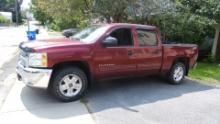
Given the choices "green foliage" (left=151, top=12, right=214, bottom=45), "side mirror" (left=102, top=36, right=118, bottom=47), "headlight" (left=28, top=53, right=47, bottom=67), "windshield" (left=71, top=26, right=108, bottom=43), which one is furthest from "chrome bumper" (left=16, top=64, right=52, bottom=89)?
"green foliage" (left=151, top=12, right=214, bottom=45)

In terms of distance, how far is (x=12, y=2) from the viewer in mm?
91625

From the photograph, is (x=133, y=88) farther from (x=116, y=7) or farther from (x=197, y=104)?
(x=116, y=7)

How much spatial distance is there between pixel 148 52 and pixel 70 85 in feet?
7.32

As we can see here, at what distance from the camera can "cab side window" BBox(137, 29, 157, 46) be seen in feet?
21.7

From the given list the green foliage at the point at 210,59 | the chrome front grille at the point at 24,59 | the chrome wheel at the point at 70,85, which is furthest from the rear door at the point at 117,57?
the green foliage at the point at 210,59

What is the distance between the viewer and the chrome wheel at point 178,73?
7.56 m

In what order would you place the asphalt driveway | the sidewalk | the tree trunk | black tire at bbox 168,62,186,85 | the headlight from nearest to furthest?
the sidewalk
the asphalt driveway
the headlight
black tire at bbox 168,62,186,85
the tree trunk

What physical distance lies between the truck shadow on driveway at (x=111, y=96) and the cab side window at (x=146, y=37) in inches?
46.9

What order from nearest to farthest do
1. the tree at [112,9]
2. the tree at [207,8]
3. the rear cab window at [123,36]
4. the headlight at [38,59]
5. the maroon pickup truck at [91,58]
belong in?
the headlight at [38,59]
the maroon pickup truck at [91,58]
the rear cab window at [123,36]
the tree at [207,8]
the tree at [112,9]

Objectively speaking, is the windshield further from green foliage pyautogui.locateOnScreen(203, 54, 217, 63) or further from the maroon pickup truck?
green foliage pyautogui.locateOnScreen(203, 54, 217, 63)

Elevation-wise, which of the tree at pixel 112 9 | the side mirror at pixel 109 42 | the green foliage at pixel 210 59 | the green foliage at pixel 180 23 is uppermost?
the tree at pixel 112 9

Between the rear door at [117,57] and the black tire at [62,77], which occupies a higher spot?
the rear door at [117,57]

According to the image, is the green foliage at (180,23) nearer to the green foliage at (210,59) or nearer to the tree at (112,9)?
the tree at (112,9)

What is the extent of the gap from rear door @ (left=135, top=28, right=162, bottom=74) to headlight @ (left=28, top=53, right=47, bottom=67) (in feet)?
7.57
